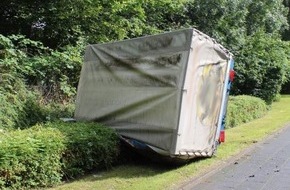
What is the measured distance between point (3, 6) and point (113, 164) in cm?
792

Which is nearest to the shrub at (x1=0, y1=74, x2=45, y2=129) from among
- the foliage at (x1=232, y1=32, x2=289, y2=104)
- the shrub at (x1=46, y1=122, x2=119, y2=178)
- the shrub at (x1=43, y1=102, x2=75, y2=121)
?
the shrub at (x1=43, y1=102, x2=75, y2=121)

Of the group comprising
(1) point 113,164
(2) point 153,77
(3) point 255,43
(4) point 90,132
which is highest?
(3) point 255,43

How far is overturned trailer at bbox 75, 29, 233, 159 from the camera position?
749 centimetres

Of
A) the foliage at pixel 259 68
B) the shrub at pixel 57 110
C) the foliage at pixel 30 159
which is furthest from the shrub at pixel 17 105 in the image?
the foliage at pixel 259 68

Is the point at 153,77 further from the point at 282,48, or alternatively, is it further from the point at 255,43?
the point at 282,48

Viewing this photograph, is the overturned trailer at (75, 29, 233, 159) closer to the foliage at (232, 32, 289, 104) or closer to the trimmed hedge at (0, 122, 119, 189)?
the trimmed hedge at (0, 122, 119, 189)

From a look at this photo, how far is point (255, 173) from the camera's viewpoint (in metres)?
7.95

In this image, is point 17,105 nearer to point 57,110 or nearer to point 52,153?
point 57,110

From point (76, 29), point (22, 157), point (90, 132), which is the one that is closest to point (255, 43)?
point (76, 29)

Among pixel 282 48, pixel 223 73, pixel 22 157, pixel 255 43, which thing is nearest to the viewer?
pixel 22 157

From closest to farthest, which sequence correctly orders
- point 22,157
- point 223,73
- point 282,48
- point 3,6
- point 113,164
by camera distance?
1. point 22,157
2. point 113,164
3. point 223,73
4. point 3,6
5. point 282,48

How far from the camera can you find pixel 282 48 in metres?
25.1

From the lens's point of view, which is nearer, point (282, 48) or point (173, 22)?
point (173, 22)

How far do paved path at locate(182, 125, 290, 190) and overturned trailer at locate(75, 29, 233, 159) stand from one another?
0.67 m
